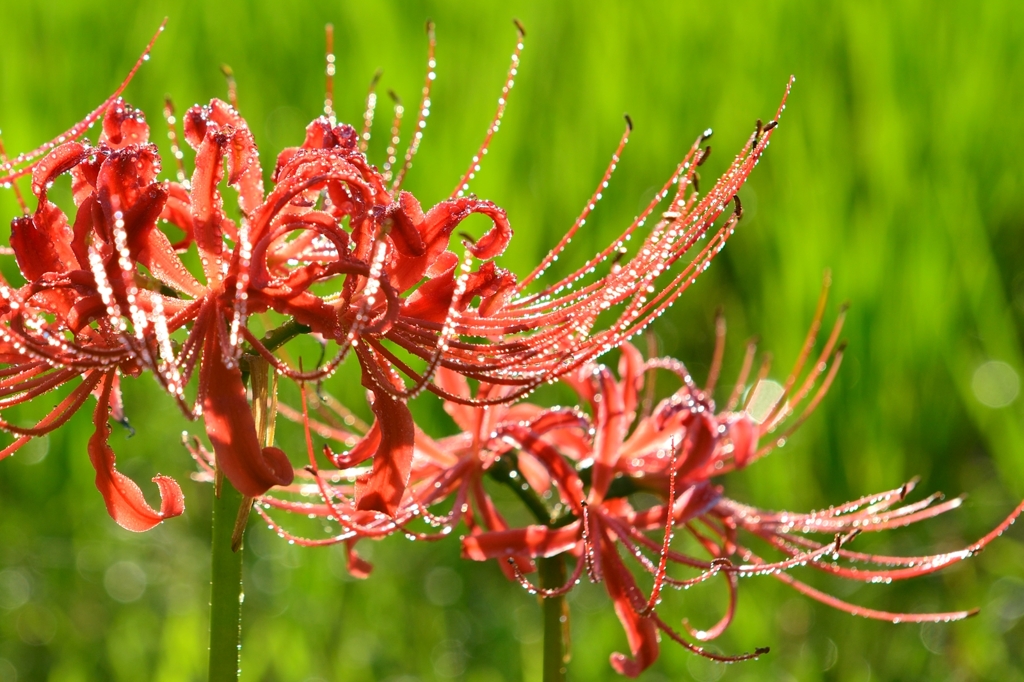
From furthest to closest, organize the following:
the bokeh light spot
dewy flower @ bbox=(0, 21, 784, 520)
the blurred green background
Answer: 1. the bokeh light spot
2. the blurred green background
3. dewy flower @ bbox=(0, 21, 784, 520)

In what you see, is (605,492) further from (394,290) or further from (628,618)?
(394,290)

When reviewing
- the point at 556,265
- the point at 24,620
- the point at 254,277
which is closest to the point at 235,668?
the point at 254,277

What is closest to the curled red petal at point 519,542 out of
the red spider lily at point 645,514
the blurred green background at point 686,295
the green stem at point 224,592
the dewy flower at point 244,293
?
the red spider lily at point 645,514

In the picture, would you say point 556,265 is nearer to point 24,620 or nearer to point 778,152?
point 778,152

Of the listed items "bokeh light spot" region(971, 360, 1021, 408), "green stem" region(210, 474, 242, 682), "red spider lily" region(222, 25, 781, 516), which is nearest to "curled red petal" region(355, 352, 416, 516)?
"red spider lily" region(222, 25, 781, 516)

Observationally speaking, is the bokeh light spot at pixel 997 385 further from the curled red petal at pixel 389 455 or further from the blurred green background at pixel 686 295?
the curled red petal at pixel 389 455

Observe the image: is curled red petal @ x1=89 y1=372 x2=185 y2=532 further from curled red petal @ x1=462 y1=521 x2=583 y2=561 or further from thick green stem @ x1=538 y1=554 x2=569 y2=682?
thick green stem @ x1=538 y1=554 x2=569 y2=682

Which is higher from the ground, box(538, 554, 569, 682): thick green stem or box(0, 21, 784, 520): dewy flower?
box(0, 21, 784, 520): dewy flower
